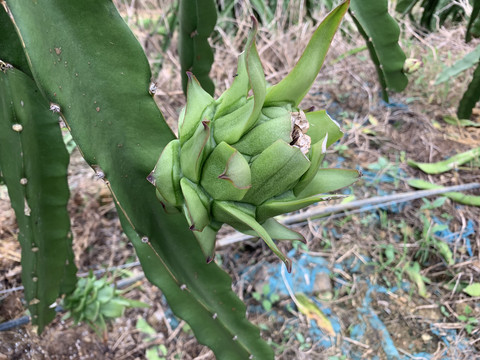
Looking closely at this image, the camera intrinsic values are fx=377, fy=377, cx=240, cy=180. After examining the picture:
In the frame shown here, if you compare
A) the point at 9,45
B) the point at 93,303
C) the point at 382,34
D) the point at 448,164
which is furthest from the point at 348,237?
the point at 9,45

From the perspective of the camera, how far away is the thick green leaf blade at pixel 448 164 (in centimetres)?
179

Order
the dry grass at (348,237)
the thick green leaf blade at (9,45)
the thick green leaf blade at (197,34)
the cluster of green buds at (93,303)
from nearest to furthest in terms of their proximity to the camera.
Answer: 1. the thick green leaf blade at (9,45)
2. the thick green leaf blade at (197,34)
3. the cluster of green buds at (93,303)
4. the dry grass at (348,237)

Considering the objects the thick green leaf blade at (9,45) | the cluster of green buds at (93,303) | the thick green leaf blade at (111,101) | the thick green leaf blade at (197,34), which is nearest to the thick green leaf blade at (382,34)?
the thick green leaf blade at (197,34)

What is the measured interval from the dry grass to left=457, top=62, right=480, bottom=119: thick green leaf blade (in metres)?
0.33

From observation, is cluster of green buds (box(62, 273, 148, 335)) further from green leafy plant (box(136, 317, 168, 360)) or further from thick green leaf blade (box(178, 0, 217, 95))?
thick green leaf blade (box(178, 0, 217, 95))

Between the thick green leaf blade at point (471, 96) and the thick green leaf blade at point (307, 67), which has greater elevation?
the thick green leaf blade at point (307, 67)

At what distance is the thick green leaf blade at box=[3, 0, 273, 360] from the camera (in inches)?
23.1

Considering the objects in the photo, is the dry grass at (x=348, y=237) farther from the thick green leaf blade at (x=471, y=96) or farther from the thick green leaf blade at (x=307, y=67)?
the thick green leaf blade at (x=307, y=67)

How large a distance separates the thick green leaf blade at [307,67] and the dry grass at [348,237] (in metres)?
0.97

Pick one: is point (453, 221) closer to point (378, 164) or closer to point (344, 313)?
point (378, 164)

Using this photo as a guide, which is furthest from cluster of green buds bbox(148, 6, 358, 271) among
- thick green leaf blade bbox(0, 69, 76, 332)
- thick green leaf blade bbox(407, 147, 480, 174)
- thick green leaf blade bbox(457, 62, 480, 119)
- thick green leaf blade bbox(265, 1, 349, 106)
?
thick green leaf blade bbox(407, 147, 480, 174)

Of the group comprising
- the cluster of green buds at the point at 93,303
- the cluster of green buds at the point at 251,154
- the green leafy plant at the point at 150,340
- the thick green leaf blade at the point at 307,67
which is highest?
the thick green leaf blade at the point at 307,67

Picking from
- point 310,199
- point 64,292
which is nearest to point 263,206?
point 310,199

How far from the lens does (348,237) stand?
157 centimetres
